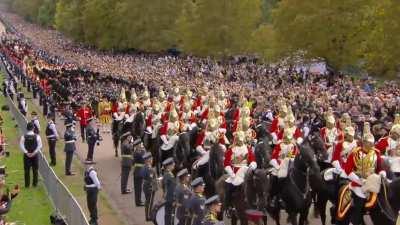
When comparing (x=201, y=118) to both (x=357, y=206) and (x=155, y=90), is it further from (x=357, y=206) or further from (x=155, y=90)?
(x=155, y=90)

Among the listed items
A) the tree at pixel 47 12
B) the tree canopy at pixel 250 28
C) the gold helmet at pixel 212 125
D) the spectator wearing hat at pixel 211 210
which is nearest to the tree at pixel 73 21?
the tree canopy at pixel 250 28

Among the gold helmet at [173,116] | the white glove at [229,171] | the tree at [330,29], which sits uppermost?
the tree at [330,29]

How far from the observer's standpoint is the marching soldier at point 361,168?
13234 mm

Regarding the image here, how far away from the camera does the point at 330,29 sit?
42125 millimetres

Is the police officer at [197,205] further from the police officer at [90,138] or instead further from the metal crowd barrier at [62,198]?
the police officer at [90,138]

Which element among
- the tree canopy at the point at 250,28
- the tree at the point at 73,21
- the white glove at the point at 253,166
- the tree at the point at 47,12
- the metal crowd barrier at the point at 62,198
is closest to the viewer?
the metal crowd barrier at the point at 62,198

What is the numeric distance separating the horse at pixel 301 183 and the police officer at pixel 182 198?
242 cm

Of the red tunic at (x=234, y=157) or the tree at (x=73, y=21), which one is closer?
the red tunic at (x=234, y=157)

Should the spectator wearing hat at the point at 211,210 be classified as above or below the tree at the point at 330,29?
below

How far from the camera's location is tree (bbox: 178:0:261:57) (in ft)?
177

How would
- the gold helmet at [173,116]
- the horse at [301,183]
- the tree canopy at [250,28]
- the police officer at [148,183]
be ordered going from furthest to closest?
the tree canopy at [250,28] < the gold helmet at [173,116] < the police officer at [148,183] < the horse at [301,183]

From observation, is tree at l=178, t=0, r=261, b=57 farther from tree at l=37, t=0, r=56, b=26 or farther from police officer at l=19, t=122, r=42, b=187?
tree at l=37, t=0, r=56, b=26

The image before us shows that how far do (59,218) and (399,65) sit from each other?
2571cm

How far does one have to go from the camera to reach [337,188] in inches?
579
